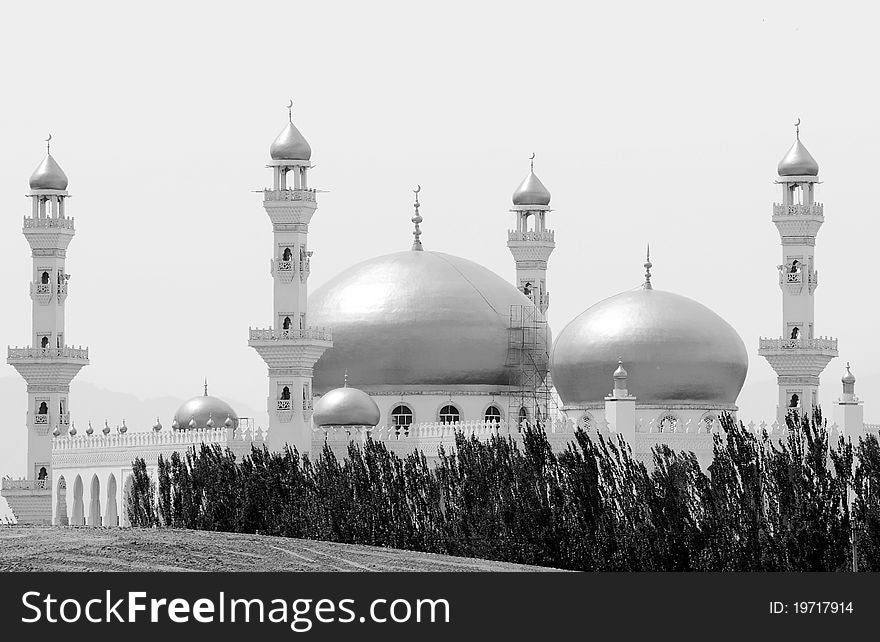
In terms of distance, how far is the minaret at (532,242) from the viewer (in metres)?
73.0

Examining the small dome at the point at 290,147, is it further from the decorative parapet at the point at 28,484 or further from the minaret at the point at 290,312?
the decorative parapet at the point at 28,484

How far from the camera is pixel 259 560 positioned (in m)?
26.9

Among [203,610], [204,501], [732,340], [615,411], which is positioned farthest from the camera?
[732,340]

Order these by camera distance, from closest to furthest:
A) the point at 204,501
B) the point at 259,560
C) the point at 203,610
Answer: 1. the point at 203,610
2. the point at 259,560
3. the point at 204,501

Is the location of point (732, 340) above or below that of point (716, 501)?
above

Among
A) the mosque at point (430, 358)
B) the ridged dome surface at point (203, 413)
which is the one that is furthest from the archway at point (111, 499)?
the ridged dome surface at point (203, 413)

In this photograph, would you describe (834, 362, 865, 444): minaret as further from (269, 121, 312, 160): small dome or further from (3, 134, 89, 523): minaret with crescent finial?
(3, 134, 89, 523): minaret with crescent finial

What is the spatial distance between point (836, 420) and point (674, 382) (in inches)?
→ 186

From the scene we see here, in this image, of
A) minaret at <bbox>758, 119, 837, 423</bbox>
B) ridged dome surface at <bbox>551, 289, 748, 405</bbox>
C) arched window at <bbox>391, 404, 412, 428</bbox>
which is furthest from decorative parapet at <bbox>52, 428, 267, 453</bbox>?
minaret at <bbox>758, 119, 837, 423</bbox>

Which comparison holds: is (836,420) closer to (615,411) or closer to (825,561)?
(615,411)

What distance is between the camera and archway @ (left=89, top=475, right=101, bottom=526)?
7075 centimetres

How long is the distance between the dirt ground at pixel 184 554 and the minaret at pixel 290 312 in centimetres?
3311

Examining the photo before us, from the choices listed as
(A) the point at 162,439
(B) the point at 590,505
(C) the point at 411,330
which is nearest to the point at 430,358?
(C) the point at 411,330

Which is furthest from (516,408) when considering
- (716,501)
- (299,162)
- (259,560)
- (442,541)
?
(259,560)
